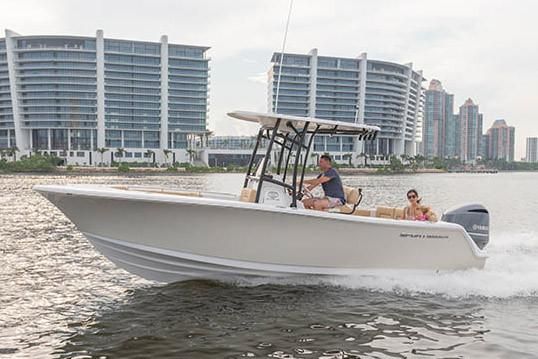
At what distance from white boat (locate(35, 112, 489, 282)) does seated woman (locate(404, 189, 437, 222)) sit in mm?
271

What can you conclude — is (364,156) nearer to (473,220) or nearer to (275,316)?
(473,220)

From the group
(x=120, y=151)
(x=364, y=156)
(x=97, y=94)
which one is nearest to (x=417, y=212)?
(x=120, y=151)

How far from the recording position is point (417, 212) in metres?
9.08

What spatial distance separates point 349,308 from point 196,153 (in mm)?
147676

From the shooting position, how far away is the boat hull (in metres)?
7.83

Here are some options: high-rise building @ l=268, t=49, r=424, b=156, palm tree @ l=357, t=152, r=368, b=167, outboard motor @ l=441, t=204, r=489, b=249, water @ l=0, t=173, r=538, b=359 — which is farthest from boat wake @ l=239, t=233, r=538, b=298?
palm tree @ l=357, t=152, r=368, b=167

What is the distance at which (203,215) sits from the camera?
25.8 feet

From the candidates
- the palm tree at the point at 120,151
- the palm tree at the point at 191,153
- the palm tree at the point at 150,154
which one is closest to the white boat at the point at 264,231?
the palm tree at the point at 120,151

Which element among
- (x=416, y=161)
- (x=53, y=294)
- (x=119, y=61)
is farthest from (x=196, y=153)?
(x=53, y=294)

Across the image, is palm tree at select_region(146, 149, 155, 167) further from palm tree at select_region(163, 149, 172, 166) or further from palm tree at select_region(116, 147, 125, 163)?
palm tree at select_region(116, 147, 125, 163)

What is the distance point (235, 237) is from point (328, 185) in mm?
2143

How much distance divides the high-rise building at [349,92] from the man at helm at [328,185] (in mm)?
129336

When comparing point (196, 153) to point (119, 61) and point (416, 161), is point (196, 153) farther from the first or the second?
point (416, 161)

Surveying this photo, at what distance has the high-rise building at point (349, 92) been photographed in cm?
14588
